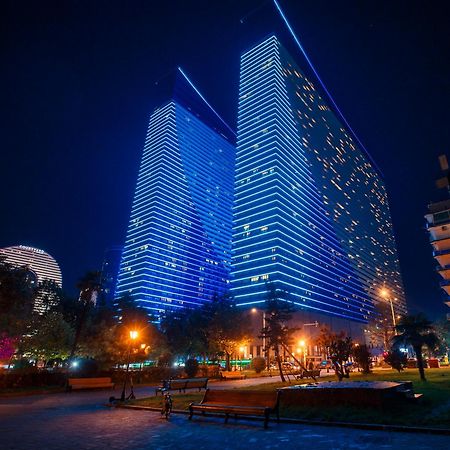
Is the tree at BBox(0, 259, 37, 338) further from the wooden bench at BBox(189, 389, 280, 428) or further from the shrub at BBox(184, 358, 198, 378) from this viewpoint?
the wooden bench at BBox(189, 389, 280, 428)

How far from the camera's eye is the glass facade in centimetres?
14938

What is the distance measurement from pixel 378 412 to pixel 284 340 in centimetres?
2476

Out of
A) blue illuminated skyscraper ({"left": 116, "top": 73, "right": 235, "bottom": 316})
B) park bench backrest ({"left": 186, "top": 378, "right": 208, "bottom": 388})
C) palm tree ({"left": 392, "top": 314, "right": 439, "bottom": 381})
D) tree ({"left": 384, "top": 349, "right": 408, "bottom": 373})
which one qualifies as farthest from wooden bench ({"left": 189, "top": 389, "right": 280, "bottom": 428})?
blue illuminated skyscraper ({"left": 116, "top": 73, "right": 235, "bottom": 316})

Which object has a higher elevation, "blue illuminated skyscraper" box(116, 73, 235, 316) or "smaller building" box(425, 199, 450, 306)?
"blue illuminated skyscraper" box(116, 73, 235, 316)

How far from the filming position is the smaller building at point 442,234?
182 ft

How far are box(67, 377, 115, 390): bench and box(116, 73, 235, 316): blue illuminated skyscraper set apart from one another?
11437cm

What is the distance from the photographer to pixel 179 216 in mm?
165375

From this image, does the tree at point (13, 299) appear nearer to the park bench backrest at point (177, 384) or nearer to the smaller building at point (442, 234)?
the park bench backrest at point (177, 384)

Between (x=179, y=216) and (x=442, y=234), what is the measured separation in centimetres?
12377

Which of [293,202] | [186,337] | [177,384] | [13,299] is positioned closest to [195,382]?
[177,384]

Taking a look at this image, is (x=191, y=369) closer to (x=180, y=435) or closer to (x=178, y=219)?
(x=180, y=435)

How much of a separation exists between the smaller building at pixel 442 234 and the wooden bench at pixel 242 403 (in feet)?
180

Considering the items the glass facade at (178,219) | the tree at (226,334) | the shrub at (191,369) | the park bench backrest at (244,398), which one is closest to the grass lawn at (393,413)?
the park bench backrest at (244,398)

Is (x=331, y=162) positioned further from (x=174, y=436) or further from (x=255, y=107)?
(x=174, y=436)
